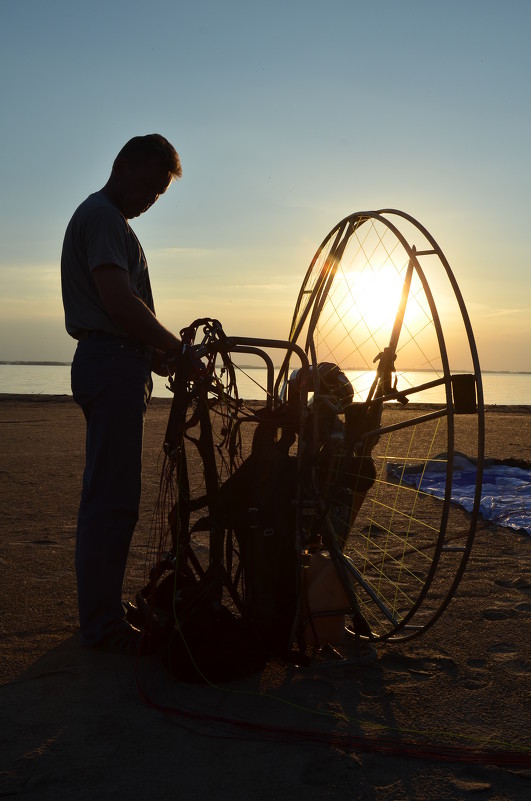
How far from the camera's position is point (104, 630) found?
131 inches

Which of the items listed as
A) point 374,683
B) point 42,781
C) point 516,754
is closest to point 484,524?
point 374,683

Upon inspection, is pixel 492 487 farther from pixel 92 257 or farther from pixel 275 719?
pixel 92 257

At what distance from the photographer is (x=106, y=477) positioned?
3305mm

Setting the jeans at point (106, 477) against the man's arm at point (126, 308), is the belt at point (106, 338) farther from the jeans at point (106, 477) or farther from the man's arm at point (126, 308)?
the man's arm at point (126, 308)

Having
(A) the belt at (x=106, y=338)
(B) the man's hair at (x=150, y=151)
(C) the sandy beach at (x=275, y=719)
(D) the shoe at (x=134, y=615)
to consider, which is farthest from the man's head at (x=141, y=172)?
(C) the sandy beach at (x=275, y=719)

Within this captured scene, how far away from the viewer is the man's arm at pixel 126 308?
3.17 m

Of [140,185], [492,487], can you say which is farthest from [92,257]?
[492,487]

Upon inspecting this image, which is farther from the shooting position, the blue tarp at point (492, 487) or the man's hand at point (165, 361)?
the blue tarp at point (492, 487)

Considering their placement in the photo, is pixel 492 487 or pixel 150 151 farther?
pixel 492 487

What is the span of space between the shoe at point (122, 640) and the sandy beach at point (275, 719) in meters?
0.04

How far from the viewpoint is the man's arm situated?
10.4ft

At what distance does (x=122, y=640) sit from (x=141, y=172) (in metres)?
2.15

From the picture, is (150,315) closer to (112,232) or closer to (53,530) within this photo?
(112,232)

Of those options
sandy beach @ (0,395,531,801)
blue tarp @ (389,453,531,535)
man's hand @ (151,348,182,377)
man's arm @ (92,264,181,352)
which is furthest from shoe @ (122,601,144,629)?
blue tarp @ (389,453,531,535)
